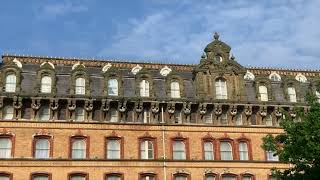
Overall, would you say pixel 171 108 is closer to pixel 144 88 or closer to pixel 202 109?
pixel 202 109

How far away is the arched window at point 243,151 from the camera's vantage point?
5075 cm

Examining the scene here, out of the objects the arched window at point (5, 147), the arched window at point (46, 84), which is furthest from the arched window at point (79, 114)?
the arched window at point (5, 147)

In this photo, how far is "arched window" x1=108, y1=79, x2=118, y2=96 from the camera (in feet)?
166

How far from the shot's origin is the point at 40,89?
4897 cm

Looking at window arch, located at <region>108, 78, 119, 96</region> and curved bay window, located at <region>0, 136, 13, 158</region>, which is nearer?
curved bay window, located at <region>0, 136, 13, 158</region>

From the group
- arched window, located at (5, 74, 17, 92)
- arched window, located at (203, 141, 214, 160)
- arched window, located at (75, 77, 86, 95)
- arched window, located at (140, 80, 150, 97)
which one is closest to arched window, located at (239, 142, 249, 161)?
arched window, located at (203, 141, 214, 160)

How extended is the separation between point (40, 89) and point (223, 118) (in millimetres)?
16448

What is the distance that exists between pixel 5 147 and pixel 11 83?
5.76 m

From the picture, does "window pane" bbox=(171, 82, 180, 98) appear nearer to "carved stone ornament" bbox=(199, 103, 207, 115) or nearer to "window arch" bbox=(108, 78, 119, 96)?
"carved stone ornament" bbox=(199, 103, 207, 115)

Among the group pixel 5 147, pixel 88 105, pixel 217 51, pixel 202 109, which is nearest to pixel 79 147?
pixel 88 105

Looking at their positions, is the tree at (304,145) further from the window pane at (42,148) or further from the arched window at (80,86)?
the window pane at (42,148)

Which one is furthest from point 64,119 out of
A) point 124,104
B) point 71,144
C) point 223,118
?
point 223,118

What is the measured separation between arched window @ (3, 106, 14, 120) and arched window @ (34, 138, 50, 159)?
2.98 meters

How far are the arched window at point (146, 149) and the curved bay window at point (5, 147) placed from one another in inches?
430
